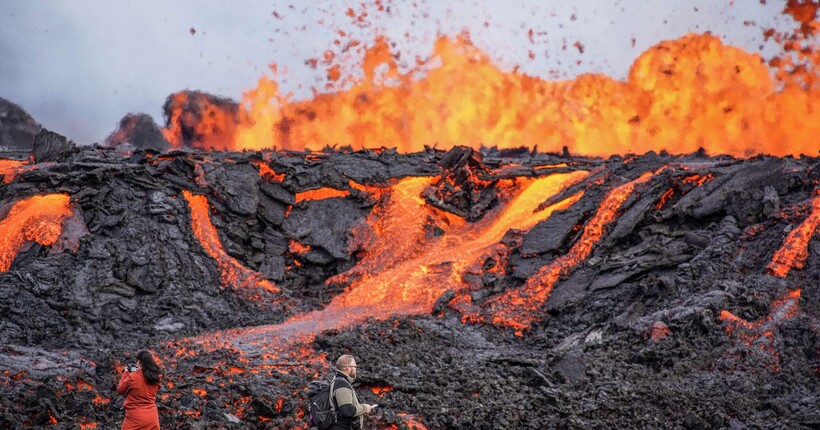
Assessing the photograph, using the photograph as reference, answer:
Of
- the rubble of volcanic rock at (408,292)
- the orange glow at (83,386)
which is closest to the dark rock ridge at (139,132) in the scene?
the rubble of volcanic rock at (408,292)

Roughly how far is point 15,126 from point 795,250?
31.4m

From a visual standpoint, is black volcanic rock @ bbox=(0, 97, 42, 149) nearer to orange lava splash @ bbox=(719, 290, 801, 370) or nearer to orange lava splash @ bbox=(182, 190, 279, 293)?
orange lava splash @ bbox=(182, 190, 279, 293)

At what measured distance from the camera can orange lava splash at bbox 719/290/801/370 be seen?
42.4ft

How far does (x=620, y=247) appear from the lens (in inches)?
717

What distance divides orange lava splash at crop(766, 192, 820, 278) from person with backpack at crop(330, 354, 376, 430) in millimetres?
9732

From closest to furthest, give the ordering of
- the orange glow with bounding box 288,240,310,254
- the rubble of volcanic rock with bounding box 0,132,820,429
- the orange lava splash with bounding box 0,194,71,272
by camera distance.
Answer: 1. the rubble of volcanic rock with bounding box 0,132,820,429
2. the orange lava splash with bounding box 0,194,71,272
3. the orange glow with bounding box 288,240,310,254

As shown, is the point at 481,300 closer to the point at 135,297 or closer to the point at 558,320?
the point at 558,320

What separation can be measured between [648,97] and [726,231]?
14.6 m

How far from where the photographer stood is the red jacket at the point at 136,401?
9188 mm

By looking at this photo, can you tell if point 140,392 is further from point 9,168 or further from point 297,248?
point 9,168

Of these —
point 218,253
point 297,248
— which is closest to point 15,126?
point 218,253

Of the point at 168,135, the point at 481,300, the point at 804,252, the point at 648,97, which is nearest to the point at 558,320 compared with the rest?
the point at 481,300

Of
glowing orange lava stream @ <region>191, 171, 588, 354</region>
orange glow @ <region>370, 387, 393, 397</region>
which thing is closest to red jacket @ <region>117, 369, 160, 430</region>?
orange glow @ <region>370, 387, 393, 397</region>

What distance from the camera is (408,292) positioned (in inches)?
731
